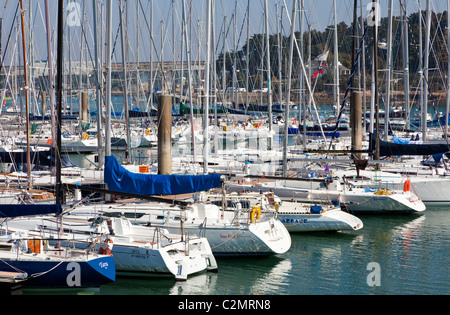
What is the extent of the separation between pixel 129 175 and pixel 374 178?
14766mm

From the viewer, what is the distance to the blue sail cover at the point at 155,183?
25297 mm

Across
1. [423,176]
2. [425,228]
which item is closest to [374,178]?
[423,176]

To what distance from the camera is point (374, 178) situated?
34750mm

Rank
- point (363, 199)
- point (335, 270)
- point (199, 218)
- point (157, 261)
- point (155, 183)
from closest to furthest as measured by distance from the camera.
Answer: point (157, 261) < point (335, 270) < point (199, 218) < point (155, 183) < point (363, 199)

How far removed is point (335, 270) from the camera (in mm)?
22797

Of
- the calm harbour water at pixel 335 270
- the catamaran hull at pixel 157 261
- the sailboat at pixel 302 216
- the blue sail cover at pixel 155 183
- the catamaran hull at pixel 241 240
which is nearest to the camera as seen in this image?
the calm harbour water at pixel 335 270

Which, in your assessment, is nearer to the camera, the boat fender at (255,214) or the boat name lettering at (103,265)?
the boat name lettering at (103,265)

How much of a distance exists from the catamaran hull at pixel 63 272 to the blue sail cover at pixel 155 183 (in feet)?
22.7

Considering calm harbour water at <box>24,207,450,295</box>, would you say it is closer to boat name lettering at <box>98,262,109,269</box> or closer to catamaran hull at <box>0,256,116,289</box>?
catamaran hull at <box>0,256,116,289</box>

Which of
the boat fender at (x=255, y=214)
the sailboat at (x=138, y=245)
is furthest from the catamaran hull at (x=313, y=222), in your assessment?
the sailboat at (x=138, y=245)

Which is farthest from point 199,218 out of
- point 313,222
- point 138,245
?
point 313,222

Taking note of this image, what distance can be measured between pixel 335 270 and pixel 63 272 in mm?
9311

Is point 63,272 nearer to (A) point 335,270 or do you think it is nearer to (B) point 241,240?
(B) point 241,240

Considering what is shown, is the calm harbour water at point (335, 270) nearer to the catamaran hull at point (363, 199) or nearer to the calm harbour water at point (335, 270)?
the calm harbour water at point (335, 270)
